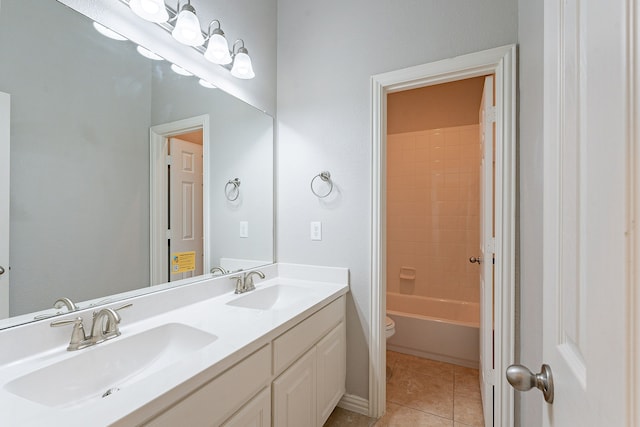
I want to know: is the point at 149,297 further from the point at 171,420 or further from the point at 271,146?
the point at 271,146

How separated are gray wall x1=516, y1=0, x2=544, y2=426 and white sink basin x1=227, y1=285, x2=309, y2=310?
1024mm

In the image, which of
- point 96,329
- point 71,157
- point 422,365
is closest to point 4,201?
point 71,157

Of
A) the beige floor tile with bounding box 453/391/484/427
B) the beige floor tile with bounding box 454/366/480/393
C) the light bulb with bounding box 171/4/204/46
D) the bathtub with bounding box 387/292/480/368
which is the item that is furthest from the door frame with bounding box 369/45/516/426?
the light bulb with bounding box 171/4/204/46

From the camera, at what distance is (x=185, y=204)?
1.50m

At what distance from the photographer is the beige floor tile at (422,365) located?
7.46 feet

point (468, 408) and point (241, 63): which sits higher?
point (241, 63)

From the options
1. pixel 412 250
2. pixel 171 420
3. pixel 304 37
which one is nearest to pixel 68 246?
pixel 171 420

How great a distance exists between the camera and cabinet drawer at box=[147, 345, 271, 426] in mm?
763

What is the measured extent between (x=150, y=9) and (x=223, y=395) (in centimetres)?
145

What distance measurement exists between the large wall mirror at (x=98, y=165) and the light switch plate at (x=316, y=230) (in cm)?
58

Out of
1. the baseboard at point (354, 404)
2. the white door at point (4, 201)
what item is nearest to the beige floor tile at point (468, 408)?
the baseboard at point (354, 404)

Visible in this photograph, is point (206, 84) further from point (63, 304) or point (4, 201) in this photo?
point (63, 304)
